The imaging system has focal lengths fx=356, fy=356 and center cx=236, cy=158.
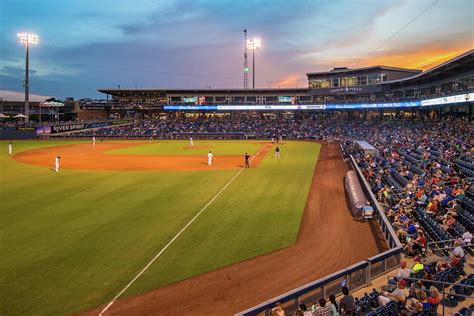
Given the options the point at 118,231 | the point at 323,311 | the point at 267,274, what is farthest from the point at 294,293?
the point at 118,231

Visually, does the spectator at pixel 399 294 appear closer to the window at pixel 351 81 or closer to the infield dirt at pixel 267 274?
the infield dirt at pixel 267 274

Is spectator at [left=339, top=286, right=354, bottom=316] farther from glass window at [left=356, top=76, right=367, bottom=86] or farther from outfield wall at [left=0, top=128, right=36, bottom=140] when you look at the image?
outfield wall at [left=0, top=128, right=36, bottom=140]

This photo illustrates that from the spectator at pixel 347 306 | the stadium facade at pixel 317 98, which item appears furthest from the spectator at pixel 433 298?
the stadium facade at pixel 317 98

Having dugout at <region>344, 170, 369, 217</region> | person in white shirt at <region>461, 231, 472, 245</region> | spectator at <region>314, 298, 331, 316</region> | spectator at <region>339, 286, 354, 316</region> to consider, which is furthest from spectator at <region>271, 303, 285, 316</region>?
dugout at <region>344, 170, 369, 217</region>

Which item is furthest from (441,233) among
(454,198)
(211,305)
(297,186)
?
(297,186)

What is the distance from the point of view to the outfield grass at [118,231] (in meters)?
10.4

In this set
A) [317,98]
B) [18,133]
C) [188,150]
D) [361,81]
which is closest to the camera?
[188,150]

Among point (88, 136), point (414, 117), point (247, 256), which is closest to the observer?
point (247, 256)

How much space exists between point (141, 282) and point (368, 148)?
1157 inches

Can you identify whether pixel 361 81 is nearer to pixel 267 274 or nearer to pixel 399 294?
pixel 267 274

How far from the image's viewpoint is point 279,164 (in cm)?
3581

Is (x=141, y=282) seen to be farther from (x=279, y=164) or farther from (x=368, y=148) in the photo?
(x=368, y=148)

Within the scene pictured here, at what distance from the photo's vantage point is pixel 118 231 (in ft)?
49.3

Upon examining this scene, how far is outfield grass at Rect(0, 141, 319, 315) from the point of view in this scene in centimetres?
1038
